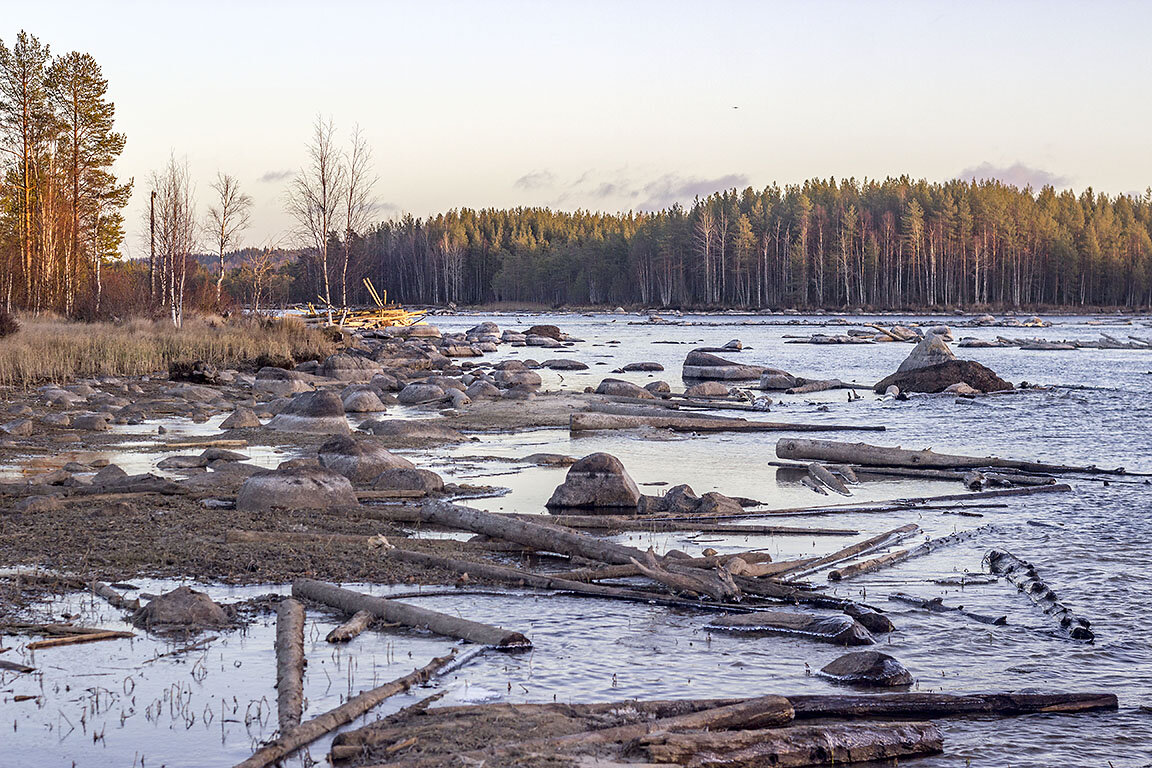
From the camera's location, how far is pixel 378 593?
8.05 metres

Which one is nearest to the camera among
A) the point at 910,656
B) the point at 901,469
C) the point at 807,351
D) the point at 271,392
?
the point at 910,656

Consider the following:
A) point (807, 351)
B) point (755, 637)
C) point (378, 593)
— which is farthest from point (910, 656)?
point (807, 351)

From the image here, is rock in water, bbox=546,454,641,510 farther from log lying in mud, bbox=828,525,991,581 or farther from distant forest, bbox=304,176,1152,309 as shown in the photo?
distant forest, bbox=304,176,1152,309

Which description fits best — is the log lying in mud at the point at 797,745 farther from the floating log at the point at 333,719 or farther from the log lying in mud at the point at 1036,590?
the log lying in mud at the point at 1036,590

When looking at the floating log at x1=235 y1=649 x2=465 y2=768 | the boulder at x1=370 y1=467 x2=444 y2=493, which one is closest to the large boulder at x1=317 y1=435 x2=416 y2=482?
the boulder at x1=370 y1=467 x2=444 y2=493

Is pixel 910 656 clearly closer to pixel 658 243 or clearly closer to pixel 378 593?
pixel 378 593

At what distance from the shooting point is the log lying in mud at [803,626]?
718cm

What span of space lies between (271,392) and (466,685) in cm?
2162

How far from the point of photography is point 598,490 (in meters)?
11.9

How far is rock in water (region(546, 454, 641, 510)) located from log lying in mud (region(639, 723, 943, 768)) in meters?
6.60

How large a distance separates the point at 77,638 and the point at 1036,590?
716cm

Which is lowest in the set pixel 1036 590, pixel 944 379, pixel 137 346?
pixel 1036 590

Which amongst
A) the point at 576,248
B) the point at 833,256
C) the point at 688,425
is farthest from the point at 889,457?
the point at 576,248

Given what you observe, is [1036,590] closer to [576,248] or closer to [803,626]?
[803,626]
